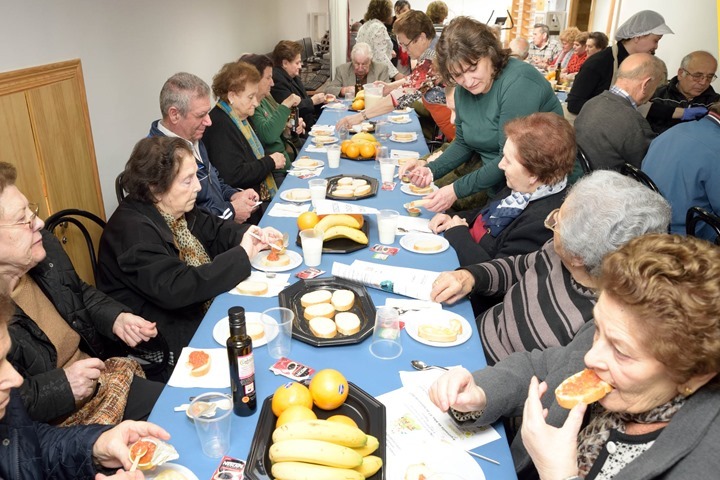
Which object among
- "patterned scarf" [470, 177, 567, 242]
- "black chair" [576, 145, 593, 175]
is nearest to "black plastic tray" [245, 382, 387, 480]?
"patterned scarf" [470, 177, 567, 242]

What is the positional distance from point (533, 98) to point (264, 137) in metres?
2.30

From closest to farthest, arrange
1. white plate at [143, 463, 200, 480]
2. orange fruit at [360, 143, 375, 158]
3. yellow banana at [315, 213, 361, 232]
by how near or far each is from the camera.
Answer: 1. white plate at [143, 463, 200, 480]
2. yellow banana at [315, 213, 361, 232]
3. orange fruit at [360, 143, 375, 158]

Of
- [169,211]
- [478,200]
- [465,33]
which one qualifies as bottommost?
[478,200]

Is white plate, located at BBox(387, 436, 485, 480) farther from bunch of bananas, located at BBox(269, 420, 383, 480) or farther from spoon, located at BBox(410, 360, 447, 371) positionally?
spoon, located at BBox(410, 360, 447, 371)

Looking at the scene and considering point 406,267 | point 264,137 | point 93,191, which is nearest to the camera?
point 406,267

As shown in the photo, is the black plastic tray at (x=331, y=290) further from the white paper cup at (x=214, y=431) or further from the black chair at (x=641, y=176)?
the black chair at (x=641, y=176)

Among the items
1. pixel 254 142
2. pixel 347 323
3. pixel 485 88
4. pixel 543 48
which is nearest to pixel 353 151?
pixel 254 142

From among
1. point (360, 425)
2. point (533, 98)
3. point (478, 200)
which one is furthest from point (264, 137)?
point (360, 425)

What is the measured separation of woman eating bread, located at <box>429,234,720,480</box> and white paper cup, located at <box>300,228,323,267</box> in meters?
1.14

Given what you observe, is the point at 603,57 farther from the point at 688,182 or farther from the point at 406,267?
the point at 406,267

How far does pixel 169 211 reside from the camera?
2.20 m

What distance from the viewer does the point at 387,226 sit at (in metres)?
2.31

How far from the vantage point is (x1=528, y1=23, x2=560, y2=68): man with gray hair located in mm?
9167

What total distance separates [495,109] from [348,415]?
2010 mm
